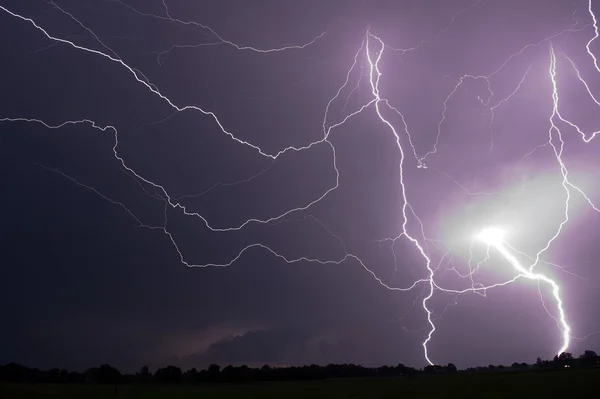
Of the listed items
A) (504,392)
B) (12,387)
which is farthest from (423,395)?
(12,387)

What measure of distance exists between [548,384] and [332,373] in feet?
97.3

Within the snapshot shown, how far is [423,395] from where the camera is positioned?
821 inches

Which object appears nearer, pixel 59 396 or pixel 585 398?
pixel 585 398

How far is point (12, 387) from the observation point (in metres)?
23.3

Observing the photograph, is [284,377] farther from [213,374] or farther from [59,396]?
[59,396]

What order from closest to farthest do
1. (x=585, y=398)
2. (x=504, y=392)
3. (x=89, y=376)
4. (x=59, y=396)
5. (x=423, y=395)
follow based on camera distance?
1. (x=585, y=398)
2. (x=504, y=392)
3. (x=423, y=395)
4. (x=59, y=396)
5. (x=89, y=376)

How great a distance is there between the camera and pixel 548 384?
2103 centimetres

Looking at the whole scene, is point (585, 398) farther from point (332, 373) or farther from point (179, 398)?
point (332, 373)

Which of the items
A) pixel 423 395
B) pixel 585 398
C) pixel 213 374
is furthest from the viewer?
pixel 213 374

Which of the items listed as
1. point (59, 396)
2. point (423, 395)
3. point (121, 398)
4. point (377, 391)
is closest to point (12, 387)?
point (59, 396)

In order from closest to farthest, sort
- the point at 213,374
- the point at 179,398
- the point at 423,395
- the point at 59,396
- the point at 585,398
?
the point at 585,398 < the point at 423,395 < the point at 59,396 < the point at 179,398 < the point at 213,374

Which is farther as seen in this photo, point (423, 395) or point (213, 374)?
point (213, 374)

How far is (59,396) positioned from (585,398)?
21.3 m

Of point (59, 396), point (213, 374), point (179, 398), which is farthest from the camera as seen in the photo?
point (213, 374)
